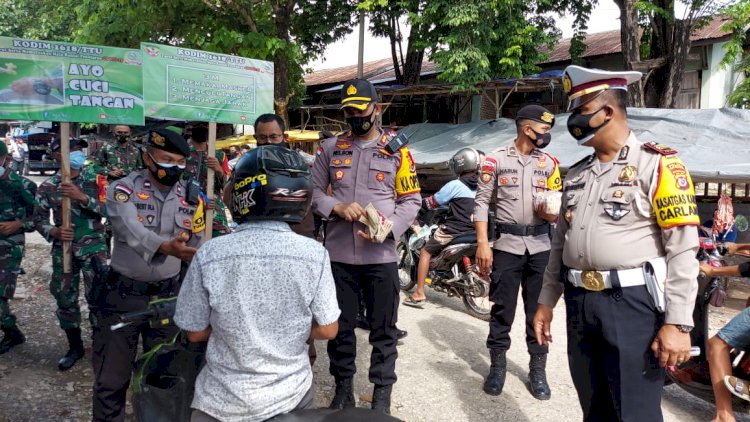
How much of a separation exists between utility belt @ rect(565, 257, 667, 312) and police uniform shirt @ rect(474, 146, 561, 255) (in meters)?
1.65

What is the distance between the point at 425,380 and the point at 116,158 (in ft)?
12.1

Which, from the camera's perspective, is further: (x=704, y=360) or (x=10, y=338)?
(x=10, y=338)

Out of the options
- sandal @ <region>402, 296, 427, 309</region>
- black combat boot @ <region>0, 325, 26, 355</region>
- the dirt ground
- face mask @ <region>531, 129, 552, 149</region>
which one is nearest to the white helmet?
sandal @ <region>402, 296, 427, 309</region>

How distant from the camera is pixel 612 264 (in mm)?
2352

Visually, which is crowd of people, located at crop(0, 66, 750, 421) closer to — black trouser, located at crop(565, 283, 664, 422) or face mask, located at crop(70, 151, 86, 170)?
black trouser, located at crop(565, 283, 664, 422)

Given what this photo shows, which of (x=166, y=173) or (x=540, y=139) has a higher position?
(x=540, y=139)

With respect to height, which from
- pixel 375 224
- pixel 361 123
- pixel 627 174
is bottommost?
pixel 375 224

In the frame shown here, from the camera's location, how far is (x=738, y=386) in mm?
3312

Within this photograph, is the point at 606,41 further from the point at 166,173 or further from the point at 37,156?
the point at 37,156

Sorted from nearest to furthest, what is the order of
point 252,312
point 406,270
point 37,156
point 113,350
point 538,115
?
point 252,312 < point 113,350 < point 538,115 < point 406,270 < point 37,156

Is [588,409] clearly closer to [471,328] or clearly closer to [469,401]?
[469,401]

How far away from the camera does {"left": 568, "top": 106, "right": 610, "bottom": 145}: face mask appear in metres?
2.44

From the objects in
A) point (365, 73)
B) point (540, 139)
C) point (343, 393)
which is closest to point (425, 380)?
point (343, 393)

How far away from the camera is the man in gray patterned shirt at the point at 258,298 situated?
1.77 meters
